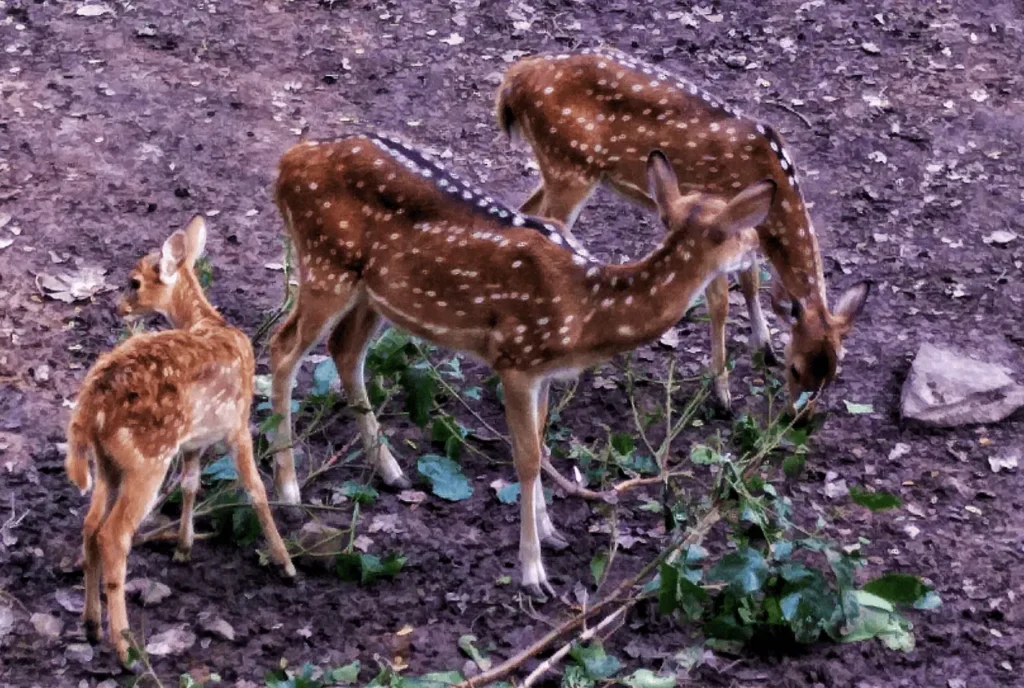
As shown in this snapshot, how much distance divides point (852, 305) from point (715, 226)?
149 centimetres

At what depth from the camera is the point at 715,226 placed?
16.4 feet

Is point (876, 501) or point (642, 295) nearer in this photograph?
point (876, 501)

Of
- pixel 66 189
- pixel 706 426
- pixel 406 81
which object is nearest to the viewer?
pixel 706 426

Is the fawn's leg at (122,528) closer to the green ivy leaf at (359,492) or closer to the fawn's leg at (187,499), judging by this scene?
the fawn's leg at (187,499)

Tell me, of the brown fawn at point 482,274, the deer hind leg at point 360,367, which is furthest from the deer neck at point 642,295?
the deer hind leg at point 360,367

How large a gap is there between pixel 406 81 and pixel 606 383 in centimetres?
359

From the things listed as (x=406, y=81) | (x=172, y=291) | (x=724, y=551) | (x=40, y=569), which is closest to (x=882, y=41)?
(x=406, y=81)

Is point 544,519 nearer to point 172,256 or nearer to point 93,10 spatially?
point 172,256

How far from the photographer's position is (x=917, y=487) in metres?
6.09

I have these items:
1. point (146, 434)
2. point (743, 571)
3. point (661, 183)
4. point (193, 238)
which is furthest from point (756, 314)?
point (146, 434)

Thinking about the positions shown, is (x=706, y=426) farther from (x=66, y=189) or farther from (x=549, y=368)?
(x=66, y=189)

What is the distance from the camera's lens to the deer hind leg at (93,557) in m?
4.56

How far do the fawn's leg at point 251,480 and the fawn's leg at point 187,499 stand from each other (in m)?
0.16

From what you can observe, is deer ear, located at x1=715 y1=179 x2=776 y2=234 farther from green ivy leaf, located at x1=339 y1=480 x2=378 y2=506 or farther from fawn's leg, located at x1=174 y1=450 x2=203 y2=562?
fawn's leg, located at x1=174 y1=450 x2=203 y2=562
